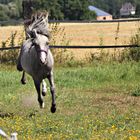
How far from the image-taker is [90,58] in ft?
58.4

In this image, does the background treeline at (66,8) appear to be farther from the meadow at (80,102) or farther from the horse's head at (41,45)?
the horse's head at (41,45)

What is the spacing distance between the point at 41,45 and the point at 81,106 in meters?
2.01

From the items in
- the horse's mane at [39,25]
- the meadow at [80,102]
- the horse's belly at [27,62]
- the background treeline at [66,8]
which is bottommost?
the background treeline at [66,8]

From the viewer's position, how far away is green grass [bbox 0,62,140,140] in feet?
24.2

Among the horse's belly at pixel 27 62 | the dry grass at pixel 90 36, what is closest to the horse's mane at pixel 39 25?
the horse's belly at pixel 27 62

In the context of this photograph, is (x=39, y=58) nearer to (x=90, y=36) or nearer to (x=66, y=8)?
(x=90, y=36)

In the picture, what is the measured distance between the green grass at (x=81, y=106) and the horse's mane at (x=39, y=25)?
1.61 meters

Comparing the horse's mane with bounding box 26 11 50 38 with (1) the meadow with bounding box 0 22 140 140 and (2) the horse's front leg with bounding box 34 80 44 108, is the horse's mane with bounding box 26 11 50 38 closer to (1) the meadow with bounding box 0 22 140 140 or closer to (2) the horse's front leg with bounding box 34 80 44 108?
(2) the horse's front leg with bounding box 34 80 44 108

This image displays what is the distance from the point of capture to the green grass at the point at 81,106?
24.2ft

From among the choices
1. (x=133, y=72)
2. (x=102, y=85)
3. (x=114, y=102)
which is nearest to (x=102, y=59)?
(x=133, y=72)

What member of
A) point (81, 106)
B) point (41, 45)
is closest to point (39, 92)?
point (81, 106)

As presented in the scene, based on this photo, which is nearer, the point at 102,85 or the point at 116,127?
the point at 116,127

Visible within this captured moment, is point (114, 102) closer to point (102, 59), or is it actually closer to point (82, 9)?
point (102, 59)

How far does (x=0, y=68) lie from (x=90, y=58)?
10.9 ft
